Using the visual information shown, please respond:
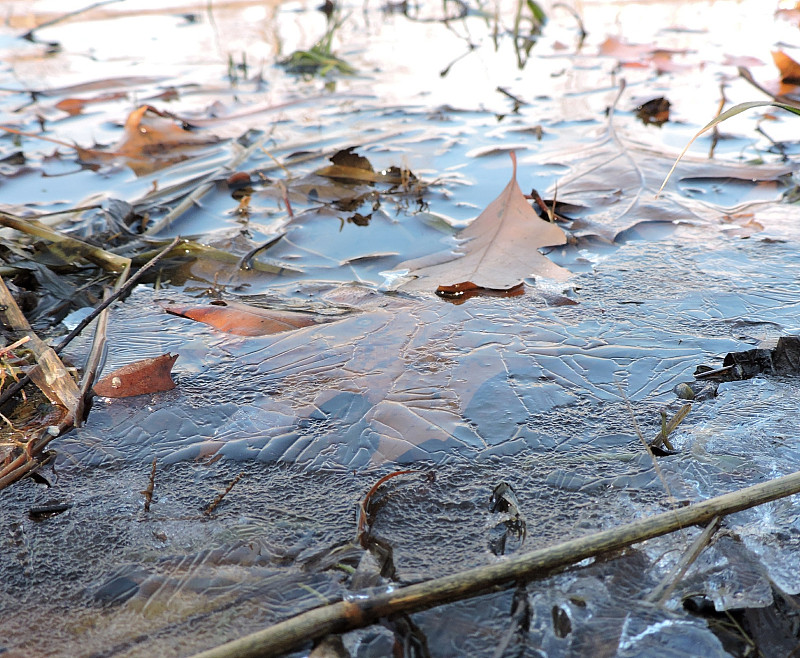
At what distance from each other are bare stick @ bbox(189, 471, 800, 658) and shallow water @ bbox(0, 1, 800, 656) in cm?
5

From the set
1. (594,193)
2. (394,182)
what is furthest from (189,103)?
(594,193)

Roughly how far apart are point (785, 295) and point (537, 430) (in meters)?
0.81

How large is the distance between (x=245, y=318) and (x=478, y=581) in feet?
3.03

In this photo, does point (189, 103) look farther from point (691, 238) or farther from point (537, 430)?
point (537, 430)

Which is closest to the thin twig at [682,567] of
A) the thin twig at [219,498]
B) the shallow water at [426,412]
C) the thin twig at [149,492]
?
the shallow water at [426,412]

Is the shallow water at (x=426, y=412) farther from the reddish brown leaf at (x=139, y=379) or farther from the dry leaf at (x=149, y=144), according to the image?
the dry leaf at (x=149, y=144)

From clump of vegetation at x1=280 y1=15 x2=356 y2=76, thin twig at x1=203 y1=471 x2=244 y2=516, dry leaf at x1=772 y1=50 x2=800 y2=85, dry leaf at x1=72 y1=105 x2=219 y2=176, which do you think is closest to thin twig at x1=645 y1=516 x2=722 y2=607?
thin twig at x1=203 y1=471 x2=244 y2=516

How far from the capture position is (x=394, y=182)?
247cm

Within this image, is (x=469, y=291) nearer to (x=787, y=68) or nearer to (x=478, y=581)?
(x=478, y=581)

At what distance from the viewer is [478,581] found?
84 cm

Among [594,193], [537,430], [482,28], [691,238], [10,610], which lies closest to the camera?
[10,610]

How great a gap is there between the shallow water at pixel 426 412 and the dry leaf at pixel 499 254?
0.07 meters

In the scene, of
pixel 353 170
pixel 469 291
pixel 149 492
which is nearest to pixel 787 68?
pixel 353 170

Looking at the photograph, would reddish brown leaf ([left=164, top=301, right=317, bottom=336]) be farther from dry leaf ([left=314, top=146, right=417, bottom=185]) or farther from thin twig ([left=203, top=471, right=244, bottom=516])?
dry leaf ([left=314, top=146, right=417, bottom=185])
